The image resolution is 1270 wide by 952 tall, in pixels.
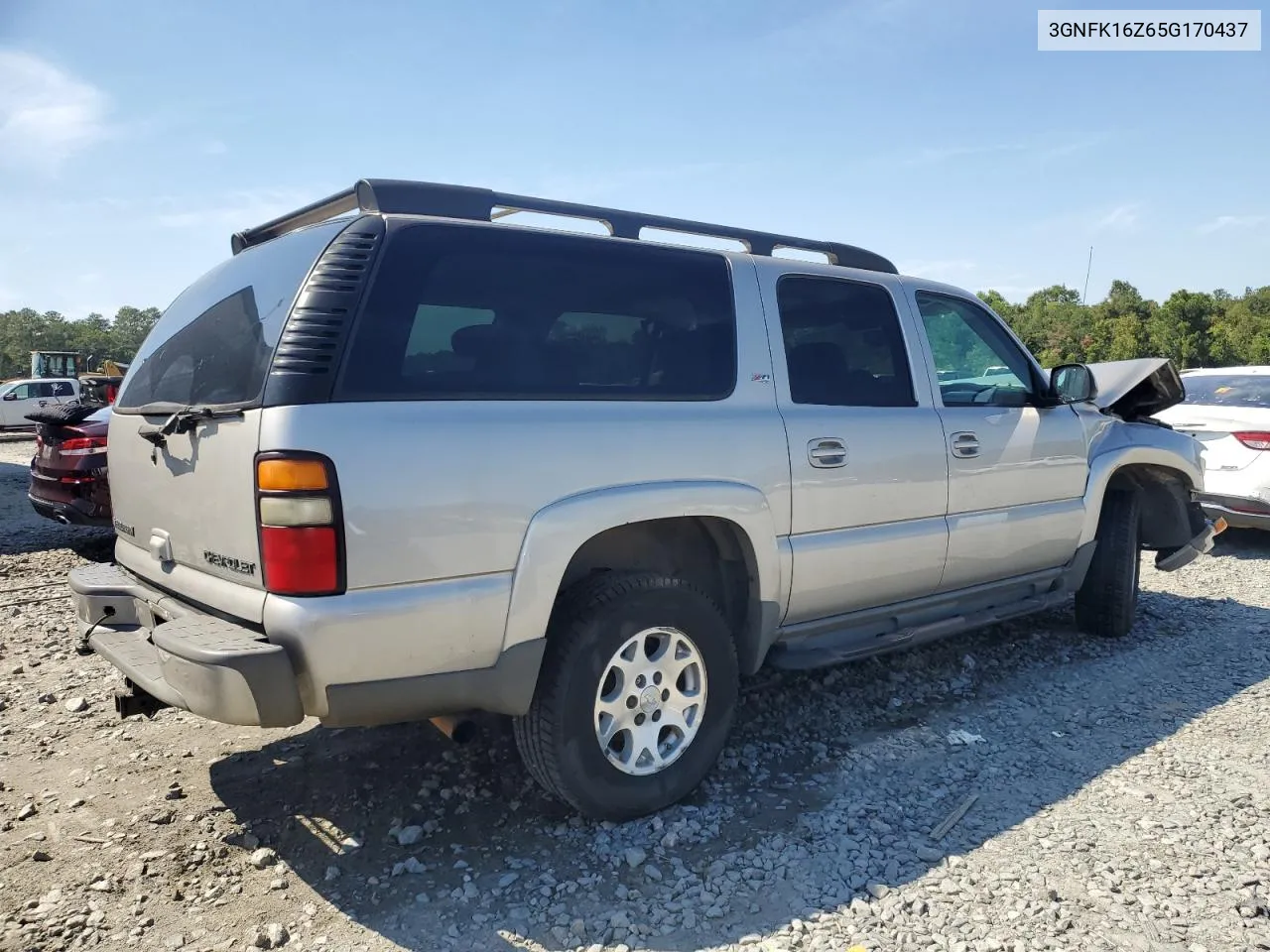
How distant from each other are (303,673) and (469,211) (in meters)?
1.56

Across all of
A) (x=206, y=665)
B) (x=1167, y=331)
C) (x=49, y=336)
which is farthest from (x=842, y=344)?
(x=49, y=336)

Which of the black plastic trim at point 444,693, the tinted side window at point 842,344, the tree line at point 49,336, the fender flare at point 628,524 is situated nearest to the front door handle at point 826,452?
the tinted side window at point 842,344

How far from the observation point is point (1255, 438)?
709 cm

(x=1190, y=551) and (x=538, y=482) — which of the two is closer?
(x=538, y=482)

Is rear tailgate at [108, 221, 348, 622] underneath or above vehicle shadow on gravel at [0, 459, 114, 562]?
above

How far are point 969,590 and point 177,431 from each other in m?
3.45

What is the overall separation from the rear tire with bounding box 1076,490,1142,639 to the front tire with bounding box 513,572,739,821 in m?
3.03

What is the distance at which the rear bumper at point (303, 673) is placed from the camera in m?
2.37

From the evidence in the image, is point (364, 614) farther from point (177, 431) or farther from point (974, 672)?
point (974, 672)

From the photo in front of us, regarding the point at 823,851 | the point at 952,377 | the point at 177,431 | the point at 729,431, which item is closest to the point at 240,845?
the point at 177,431

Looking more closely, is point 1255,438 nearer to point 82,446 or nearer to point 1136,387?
point 1136,387

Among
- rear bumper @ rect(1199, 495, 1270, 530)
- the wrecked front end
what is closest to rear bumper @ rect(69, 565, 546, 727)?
the wrecked front end

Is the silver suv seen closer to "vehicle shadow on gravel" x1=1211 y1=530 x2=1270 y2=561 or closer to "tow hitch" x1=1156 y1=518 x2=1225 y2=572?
"tow hitch" x1=1156 y1=518 x2=1225 y2=572

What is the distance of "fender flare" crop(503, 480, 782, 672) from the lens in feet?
8.84
